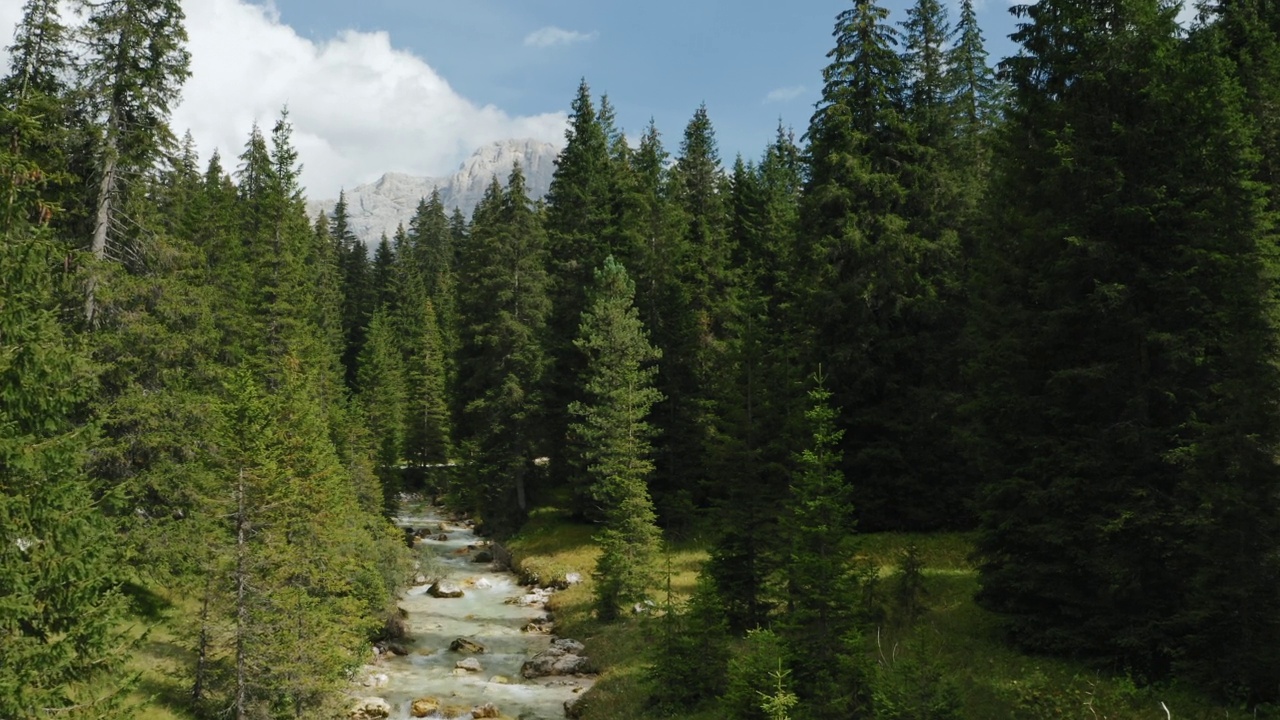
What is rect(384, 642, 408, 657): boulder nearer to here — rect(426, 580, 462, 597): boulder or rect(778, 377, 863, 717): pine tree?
rect(426, 580, 462, 597): boulder

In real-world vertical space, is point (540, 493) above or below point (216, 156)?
below

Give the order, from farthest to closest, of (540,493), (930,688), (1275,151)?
(540,493)
(1275,151)
(930,688)

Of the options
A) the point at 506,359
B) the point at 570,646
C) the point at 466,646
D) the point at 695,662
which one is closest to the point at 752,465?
the point at 695,662

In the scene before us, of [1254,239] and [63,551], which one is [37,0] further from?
[1254,239]

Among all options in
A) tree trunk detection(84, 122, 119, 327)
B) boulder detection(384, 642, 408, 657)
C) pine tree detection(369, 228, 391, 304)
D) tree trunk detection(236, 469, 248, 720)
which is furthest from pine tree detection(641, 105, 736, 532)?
pine tree detection(369, 228, 391, 304)

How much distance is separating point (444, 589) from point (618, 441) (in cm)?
1109

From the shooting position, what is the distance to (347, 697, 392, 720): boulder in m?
20.8

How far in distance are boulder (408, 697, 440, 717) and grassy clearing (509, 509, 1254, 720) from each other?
4.47 meters

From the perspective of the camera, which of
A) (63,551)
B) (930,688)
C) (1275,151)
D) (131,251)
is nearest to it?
(63,551)

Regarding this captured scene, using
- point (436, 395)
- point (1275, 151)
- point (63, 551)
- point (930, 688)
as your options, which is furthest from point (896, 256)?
point (436, 395)

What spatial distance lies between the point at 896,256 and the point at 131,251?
25.6m

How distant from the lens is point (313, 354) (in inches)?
1396

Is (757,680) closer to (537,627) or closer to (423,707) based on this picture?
(423,707)

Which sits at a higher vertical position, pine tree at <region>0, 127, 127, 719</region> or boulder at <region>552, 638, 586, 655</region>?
pine tree at <region>0, 127, 127, 719</region>
